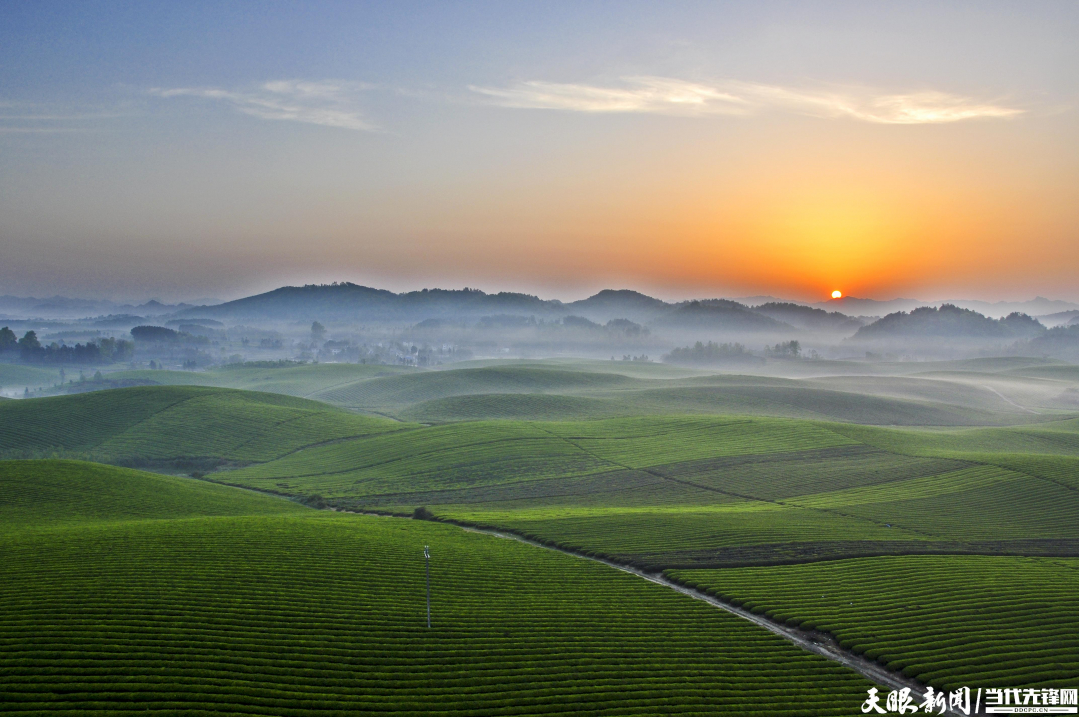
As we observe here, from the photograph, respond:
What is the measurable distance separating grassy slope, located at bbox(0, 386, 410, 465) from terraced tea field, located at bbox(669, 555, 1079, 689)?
71369 millimetres

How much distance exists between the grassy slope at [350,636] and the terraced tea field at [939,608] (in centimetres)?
305

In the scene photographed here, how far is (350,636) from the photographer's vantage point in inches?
1060

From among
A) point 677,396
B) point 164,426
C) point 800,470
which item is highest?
point 677,396

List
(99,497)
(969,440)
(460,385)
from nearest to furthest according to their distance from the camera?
1. (99,497)
2. (969,440)
3. (460,385)

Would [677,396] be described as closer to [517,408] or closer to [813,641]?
[517,408]

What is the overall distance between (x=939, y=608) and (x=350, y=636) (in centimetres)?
2661

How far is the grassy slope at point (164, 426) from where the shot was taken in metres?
89.4

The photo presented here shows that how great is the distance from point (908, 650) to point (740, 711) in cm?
941

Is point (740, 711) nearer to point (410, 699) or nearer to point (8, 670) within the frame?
point (410, 699)

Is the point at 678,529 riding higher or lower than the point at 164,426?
lower

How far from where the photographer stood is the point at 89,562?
3234cm

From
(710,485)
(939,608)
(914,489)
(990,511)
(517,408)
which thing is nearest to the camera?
(939,608)

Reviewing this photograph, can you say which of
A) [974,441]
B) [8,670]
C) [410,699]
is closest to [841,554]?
[410,699]

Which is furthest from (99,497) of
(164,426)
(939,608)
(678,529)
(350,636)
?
(939,608)
